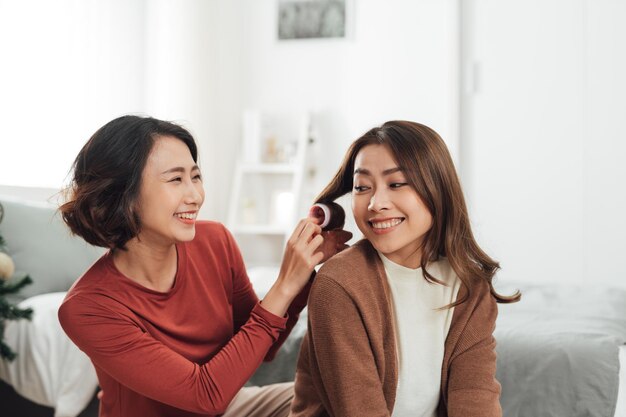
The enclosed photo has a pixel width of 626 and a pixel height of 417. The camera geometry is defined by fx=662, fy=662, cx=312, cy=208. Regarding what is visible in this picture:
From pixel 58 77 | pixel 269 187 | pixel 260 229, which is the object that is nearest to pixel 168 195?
pixel 58 77

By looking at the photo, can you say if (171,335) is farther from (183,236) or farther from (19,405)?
(19,405)

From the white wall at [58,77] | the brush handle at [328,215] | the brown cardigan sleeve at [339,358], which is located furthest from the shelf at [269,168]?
the brown cardigan sleeve at [339,358]

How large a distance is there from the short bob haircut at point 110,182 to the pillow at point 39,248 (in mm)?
916

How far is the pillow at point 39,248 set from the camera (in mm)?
2232

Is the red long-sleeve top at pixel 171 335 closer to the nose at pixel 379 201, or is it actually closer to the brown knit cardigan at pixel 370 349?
the brown knit cardigan at pixel 370 349

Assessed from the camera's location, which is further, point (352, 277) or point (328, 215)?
point (328, 215)

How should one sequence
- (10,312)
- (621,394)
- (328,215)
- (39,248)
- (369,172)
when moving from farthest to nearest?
(39,248) < (10,312) < (621,394) < (328,215) < (369,172)

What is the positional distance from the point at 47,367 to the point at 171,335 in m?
0.76

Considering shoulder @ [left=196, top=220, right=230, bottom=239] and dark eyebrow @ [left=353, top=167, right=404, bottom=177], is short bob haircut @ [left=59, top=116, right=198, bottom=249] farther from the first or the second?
dark eyebrow @ [left=353, top=167, right=404, bottom=177]

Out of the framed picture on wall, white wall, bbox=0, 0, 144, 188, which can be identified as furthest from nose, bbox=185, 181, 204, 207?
the framed picture on wall

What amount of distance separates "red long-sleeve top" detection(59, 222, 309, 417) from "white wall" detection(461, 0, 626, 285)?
8.37ft

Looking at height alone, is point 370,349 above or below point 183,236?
below

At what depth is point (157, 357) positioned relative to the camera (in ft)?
4.17

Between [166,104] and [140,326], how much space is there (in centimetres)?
258
